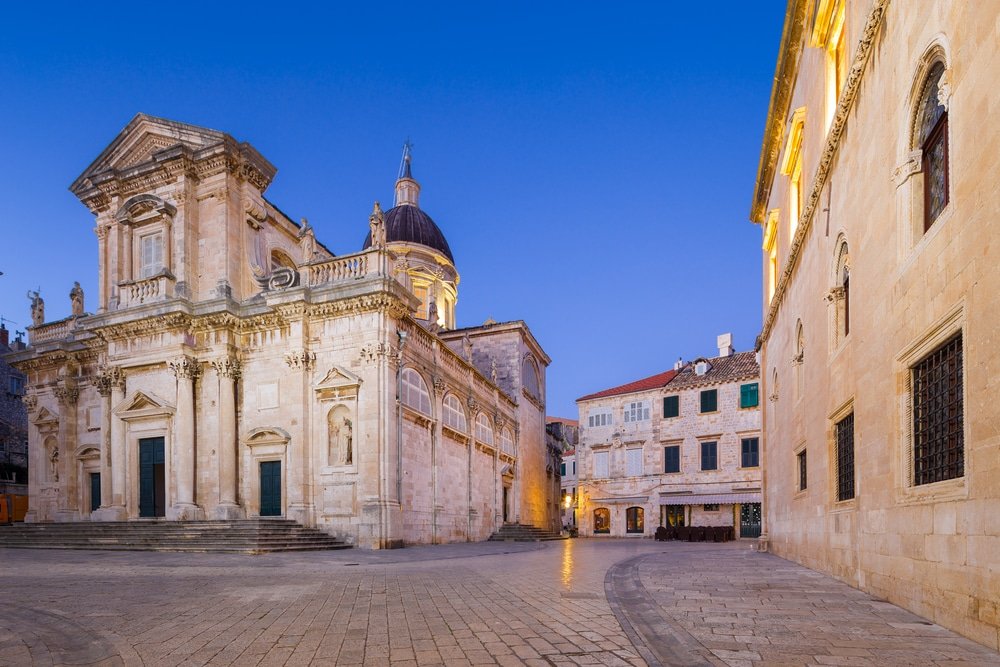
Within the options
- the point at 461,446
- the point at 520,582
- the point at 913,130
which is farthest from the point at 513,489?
the point at 913,130

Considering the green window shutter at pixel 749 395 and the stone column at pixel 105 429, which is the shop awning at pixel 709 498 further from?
the stone column at pixel 105 429

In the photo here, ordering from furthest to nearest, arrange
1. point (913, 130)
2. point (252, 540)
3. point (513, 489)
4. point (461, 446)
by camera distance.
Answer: point (513, 489) → point (461, 446) → point (252, 540) → point (913, 130)

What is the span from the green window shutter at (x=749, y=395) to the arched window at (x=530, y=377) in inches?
489

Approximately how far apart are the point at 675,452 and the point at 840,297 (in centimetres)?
2819

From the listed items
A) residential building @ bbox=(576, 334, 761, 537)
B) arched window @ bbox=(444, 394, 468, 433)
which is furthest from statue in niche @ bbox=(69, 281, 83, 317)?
residential building @ bbox=(576, 334, 761, 537)

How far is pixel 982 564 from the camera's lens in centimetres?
561

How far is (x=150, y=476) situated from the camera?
1001 inches

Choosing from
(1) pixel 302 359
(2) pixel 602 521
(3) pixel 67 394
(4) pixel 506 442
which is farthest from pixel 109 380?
(2) pixel 602 521

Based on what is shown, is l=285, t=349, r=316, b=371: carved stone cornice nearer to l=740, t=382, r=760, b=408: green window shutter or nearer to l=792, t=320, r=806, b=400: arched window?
l=792, t=320, r=806, b=400: arched window

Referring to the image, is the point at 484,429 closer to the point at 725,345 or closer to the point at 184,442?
the point at 184,442

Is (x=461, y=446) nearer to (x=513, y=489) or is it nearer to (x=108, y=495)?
(x=513, y=489)

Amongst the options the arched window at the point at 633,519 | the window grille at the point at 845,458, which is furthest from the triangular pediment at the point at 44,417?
the window grille at the point at 845,458

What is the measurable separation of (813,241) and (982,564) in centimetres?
964

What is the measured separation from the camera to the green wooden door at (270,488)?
23.6 metres
